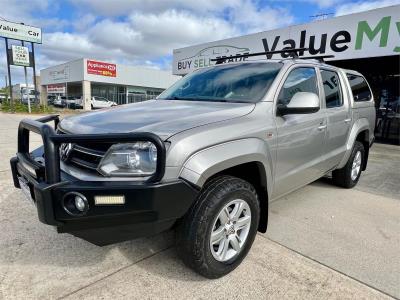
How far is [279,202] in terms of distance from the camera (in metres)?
4.18

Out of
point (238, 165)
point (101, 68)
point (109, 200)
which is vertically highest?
point (101, 68)

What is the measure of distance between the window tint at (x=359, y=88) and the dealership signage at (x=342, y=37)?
4313 millimetres

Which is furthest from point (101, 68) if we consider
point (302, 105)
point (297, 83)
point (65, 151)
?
point (302, 105)

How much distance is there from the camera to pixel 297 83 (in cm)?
335

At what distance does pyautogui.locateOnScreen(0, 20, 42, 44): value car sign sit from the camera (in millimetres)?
23391

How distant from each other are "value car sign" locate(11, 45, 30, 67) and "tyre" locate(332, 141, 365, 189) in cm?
2664

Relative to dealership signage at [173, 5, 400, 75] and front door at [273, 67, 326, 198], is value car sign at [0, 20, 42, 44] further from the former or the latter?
front door at [273, 67, 326, 198]

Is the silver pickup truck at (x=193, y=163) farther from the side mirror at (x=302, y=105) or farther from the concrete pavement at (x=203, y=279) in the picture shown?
the concrete pavement at (x=203, y=279)

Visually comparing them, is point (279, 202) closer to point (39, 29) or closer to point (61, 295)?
point (61, 295)

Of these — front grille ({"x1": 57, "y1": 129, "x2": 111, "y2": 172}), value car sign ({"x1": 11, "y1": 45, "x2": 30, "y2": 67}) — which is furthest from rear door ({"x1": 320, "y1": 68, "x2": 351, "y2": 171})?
value car sign ({"x1": 11, "y1": 45, "x2": 30, "y2": 67})

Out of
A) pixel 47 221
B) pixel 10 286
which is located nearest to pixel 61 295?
pixel 10 286

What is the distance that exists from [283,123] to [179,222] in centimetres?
136

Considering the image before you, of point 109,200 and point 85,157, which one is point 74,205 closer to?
point 109,200

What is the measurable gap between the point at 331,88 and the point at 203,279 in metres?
2.92
